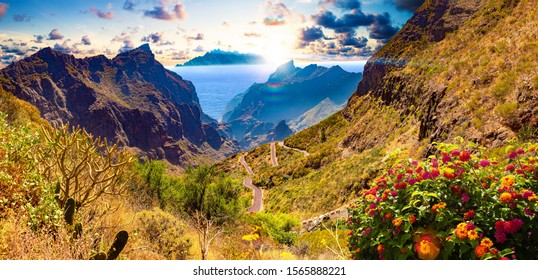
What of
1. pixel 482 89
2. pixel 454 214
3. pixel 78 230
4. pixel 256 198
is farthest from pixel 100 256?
pixel 256 198

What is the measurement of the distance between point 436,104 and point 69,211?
20.0 metres

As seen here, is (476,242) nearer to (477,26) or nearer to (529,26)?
(529,26)

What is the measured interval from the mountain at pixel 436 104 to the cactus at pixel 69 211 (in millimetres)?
5045

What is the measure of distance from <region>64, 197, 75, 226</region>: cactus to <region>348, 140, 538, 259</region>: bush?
14.5 feet

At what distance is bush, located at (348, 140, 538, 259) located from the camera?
9.67ft

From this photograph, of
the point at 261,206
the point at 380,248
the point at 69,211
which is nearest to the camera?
the point at 380,248

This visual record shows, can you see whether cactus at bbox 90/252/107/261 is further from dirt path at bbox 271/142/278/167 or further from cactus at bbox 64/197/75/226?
dirt path at bbox 271/142/278/167

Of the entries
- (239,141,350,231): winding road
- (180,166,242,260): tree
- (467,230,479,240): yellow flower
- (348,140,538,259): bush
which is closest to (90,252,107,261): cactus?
(348,140,538,259): bush

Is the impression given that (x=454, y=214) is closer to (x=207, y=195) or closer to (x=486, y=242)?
(x=486, y=242)

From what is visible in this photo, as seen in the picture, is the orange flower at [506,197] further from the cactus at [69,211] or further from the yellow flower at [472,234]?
the cactus at [69,211]

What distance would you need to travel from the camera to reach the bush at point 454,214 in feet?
9.67

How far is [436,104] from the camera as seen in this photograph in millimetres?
19016
